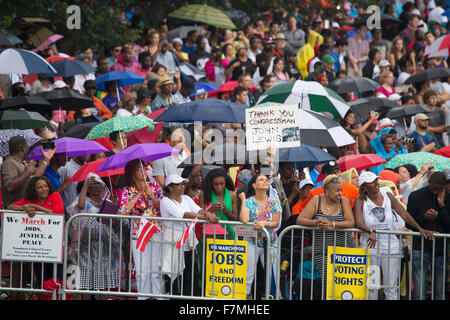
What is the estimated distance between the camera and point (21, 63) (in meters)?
15.3

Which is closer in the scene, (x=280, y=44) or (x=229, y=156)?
(x=229, y=156)

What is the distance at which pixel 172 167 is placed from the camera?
12695 millimetres

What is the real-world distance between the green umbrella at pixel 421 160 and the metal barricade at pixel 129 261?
3.23 meters

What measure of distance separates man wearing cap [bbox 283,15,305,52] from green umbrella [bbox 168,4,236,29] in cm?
202

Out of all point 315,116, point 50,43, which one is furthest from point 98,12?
point 315,116

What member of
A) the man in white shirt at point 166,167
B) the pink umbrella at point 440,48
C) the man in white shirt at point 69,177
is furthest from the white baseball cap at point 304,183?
the pink umbrella at point 440,48

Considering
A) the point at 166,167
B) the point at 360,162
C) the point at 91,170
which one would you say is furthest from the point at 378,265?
the point at 91,170

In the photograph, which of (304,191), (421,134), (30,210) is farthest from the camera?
(421,134)

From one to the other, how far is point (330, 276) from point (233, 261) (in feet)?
3.37

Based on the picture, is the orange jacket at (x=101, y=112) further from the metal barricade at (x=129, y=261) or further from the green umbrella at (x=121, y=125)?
the metal barricade at (x=129, y=261)

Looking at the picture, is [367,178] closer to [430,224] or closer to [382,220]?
[382,220]

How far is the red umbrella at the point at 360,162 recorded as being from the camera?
1325cm

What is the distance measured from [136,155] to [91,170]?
690 millimetres
